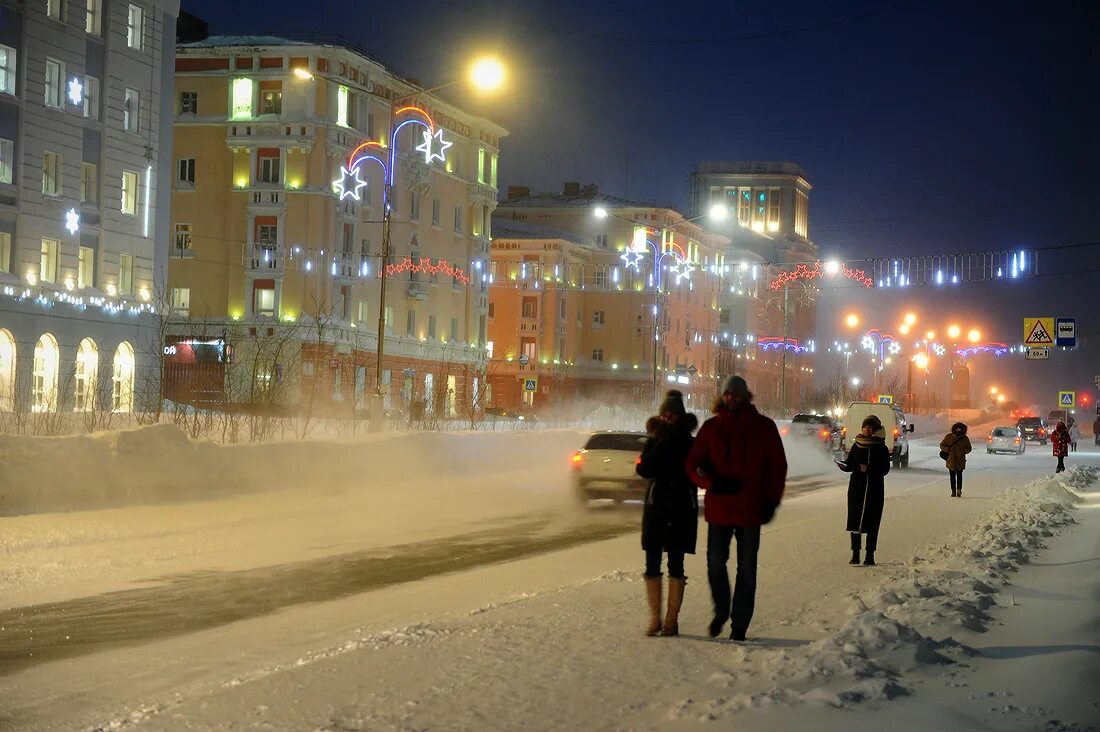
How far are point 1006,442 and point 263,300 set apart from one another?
36.9 meters

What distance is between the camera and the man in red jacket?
10070 mm

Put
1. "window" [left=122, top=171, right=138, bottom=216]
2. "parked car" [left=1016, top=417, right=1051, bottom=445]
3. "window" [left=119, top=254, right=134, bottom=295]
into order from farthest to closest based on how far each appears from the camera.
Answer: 1. "parked car" [left=1016, top=417, right=1051, bottom=445]
2. "window" [left=122, top=171, right=138, bottom=216]
3. "window" [left=119, top=254, right=134, bottom=295]

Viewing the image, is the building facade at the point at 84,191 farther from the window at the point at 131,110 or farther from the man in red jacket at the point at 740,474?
the man in red jacket at the point at 740,474

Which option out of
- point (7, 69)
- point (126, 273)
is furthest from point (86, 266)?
point (7, 69)

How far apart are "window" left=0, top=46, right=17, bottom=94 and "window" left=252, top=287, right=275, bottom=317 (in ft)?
74.9

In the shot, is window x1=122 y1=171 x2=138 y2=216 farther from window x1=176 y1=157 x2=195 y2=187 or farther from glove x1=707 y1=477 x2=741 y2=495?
glove x1=707 y1=477 x2=741 y2=495

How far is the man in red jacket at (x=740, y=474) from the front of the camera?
33.0 ft

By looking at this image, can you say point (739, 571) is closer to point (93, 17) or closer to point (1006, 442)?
point (93, 17)

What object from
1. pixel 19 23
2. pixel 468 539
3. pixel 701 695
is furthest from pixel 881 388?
pixel 701 695

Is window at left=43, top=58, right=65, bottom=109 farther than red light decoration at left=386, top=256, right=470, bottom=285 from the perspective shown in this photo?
No

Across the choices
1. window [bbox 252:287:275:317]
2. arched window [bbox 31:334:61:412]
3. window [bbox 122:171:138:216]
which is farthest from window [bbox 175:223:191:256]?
arched window [bbox 31:334:61:412]

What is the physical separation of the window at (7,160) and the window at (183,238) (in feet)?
74.9

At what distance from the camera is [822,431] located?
5197 centimetres

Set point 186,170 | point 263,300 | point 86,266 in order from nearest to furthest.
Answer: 1. point 86,266
2. point 263,300
3. point 186,170
